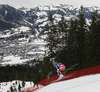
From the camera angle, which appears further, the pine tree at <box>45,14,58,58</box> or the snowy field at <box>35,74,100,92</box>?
the pine tree at <box>45,14,58,58</box>

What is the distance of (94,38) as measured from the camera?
23562mm

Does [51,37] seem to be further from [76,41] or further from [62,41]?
[76,41]

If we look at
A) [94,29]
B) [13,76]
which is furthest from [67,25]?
[13,76]

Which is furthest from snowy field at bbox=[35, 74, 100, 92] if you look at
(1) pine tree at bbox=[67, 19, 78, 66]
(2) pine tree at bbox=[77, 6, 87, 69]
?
(1) pine tree at bbox=[67, 19, 78, 66]

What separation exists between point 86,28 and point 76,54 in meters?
5.26

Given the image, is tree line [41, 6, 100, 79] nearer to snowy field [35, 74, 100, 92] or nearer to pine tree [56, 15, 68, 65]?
pine tree [56, 15, 68, 65]

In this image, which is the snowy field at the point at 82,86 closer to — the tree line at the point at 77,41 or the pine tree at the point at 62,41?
the tree line at the point at 77,41

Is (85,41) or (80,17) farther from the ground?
(80,17)

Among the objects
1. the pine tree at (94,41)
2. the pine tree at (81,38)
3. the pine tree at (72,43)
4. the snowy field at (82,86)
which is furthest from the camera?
the pine tree at (72,43)

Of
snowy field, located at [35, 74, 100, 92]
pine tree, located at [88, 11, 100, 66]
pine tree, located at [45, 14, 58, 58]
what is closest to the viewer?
snowy field, located at [35, 74, 100, 92]

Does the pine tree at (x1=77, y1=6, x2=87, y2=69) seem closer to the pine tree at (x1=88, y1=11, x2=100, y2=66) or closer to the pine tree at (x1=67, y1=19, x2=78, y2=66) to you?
the pine tree at (x1=67, y1=19, x2=78, y2=66)

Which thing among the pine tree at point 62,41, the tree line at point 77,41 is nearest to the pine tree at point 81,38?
the tree line at point 77,41

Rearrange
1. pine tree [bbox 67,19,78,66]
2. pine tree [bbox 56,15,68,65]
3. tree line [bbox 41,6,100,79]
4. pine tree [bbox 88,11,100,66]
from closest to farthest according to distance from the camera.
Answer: pine tree [bbox 88,11,100,66]
tree line [bbox 41,6,100,79]
pine tree [bbox 67,19,78,66]
pine tree [bbox 56,15,68,65]

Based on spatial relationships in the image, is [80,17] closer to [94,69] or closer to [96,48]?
[96,48]
